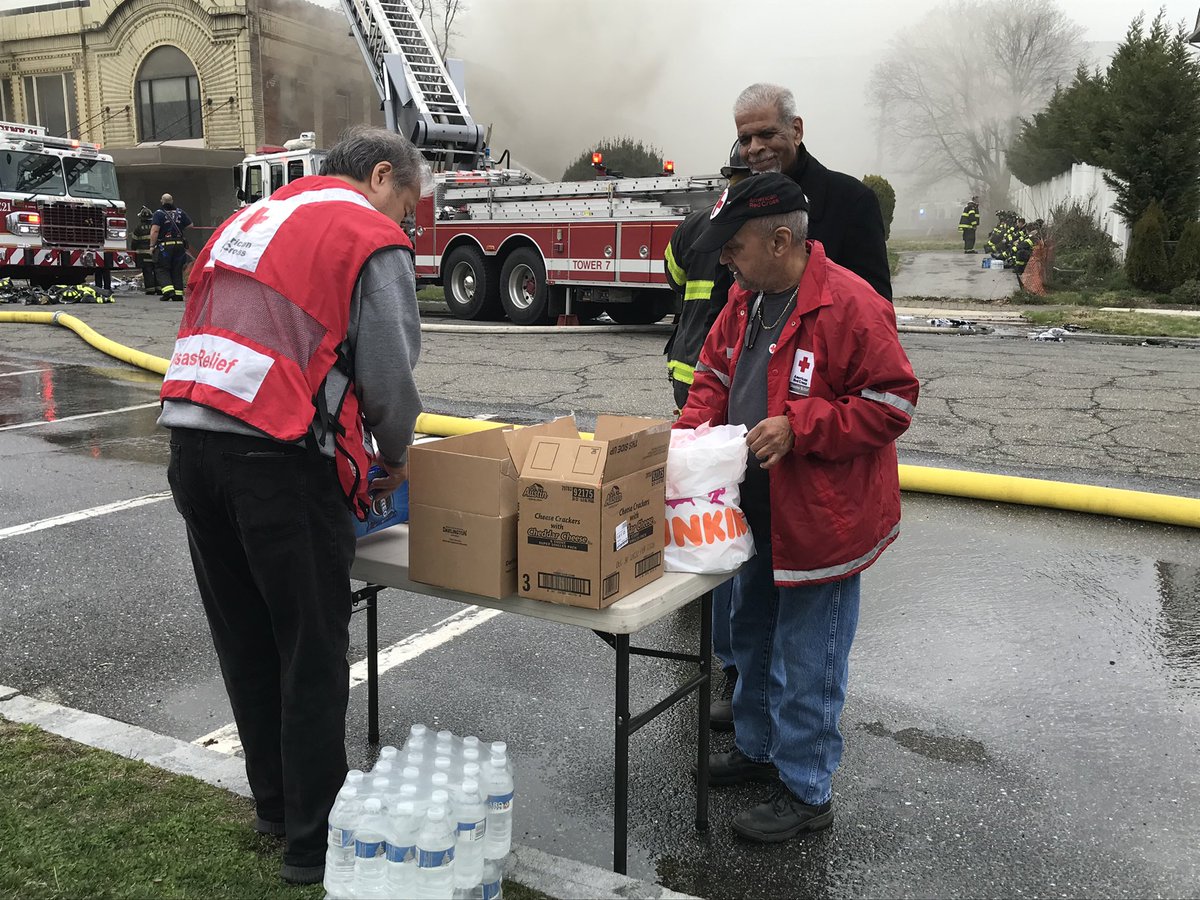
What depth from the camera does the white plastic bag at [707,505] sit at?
274cm

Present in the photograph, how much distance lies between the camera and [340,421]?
2461 millimetres

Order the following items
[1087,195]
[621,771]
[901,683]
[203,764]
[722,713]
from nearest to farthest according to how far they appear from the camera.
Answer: [621,771] < [203,764] < [722,713] < [901,683] < [1087,195]

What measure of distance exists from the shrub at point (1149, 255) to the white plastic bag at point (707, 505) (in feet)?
64.5

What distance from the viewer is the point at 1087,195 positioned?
28.2 meters

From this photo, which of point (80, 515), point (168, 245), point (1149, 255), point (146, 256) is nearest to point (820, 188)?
point (80, 515)

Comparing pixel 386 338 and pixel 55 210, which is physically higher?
pixel 55 210

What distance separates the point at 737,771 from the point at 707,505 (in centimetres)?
95

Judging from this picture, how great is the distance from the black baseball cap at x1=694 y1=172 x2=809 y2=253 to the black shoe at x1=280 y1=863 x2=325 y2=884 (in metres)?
1.79

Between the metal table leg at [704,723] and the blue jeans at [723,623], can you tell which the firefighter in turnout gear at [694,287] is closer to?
A: the blue jeans at [723,623]

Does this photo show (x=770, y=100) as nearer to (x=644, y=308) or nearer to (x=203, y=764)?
(x=203, y=764)

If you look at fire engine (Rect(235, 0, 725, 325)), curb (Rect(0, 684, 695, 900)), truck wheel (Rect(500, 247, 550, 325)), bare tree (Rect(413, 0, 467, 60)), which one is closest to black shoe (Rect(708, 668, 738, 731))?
curb (Rect(0, 684, 695, 900))

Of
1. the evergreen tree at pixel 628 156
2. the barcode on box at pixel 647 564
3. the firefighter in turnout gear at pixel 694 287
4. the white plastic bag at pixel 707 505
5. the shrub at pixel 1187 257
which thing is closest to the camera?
the barcode on box at pixel 647 564

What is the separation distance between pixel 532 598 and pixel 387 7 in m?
19.2

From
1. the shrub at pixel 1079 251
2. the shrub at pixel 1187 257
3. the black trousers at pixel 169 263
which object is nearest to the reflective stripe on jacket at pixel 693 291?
the black trousers at pixel 169 263
